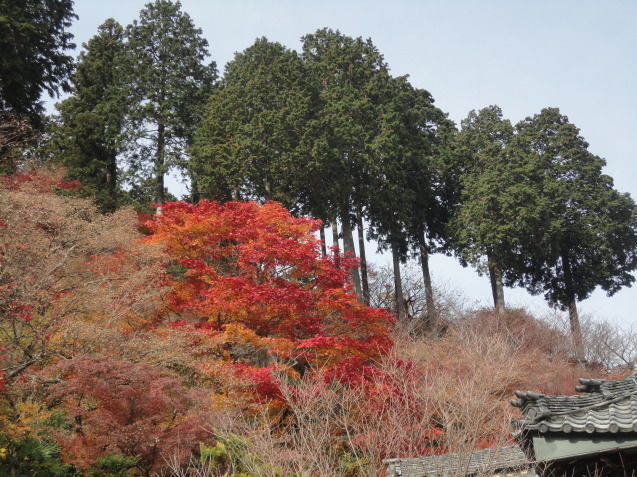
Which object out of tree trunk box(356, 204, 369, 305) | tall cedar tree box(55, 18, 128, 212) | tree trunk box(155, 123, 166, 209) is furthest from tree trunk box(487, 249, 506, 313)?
tall cedar tree box(55, 18, 128, 212)

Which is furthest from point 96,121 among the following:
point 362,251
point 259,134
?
point 362,251

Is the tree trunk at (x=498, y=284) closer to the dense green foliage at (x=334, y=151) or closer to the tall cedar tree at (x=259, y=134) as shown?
the dense green foliage at (x=334, y=151)

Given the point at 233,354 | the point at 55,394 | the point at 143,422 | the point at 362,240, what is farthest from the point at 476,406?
the point at 362,240

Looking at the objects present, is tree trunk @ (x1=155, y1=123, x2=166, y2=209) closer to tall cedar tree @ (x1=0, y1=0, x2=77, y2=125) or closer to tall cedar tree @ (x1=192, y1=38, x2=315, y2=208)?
tall cedar tree @ (x1=192, y1=38, x2=315, y2=208)

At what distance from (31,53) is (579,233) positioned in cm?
2215

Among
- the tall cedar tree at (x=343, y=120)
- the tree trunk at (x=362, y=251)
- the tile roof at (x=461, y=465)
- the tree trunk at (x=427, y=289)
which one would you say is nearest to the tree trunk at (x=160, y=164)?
the tall cedar tree at (x=343, y=120)

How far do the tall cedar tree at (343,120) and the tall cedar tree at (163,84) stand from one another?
16.4 feet

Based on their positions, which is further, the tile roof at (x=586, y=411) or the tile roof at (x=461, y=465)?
the tile roof at (x=461, y=465)

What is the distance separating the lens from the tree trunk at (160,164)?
945 inches

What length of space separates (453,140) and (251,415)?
19318 millimetres

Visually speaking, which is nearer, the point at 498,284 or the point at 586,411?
the point at 586,411

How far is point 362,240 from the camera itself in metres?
25.2

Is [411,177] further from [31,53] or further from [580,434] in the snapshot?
[580,434]

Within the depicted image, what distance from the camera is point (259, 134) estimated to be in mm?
21844
